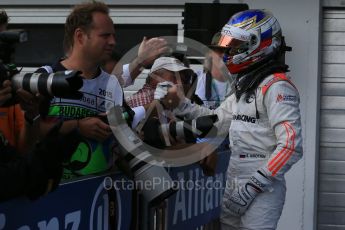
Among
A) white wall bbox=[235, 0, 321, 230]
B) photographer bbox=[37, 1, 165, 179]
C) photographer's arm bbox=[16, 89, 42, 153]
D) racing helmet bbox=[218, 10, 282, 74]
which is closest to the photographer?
photographer's arm bbox=[16, 89, 42, 153]

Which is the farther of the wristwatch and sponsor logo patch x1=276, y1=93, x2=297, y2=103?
sponsor logo patch x1=276, y1=93, x2=297, y2=103

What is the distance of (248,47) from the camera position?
4227mm

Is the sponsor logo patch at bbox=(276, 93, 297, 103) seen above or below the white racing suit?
above

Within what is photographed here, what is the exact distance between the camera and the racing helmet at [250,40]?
4234 millimetres

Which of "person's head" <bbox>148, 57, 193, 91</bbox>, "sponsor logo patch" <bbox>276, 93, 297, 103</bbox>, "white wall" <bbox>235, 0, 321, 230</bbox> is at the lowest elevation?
"white wall" <bbox>235, 0, 321, 230</bbox>

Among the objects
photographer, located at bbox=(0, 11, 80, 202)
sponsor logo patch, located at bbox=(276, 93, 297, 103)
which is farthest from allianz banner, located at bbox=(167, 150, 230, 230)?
photographer, located at bbox=(0, 11, 80, 202)

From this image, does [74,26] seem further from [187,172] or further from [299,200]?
[299,200]

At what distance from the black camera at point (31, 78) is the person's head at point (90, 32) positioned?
0.88 meters

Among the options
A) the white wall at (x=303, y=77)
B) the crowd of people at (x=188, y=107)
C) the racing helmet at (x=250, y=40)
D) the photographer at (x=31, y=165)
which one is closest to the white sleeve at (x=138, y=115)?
the crowd of people at (x=188, y=107)

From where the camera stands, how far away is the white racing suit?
389cm

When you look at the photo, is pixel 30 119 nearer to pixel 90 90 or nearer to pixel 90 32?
pixel 90 90

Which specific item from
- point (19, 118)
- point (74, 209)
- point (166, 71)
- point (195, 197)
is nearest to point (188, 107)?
point (166, 71)

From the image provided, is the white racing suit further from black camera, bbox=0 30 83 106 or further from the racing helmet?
black camera, bbox=0 30 83 106

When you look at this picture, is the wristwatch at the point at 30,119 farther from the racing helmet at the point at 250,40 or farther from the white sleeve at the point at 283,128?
the racing helmet at the point at 250,40
